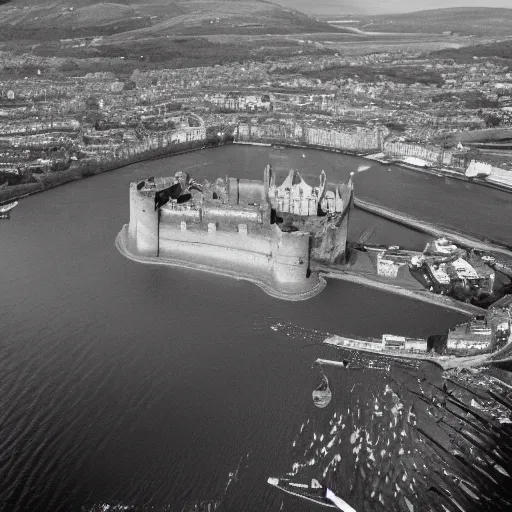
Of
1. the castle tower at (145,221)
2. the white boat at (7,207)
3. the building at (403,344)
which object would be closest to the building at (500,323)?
the building at (403,344)

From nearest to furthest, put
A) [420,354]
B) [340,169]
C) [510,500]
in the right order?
[510,500]
[420,354]
[340,169]

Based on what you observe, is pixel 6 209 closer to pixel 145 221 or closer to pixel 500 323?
pixel 145 221

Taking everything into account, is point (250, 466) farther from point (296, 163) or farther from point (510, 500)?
point (296, 163)

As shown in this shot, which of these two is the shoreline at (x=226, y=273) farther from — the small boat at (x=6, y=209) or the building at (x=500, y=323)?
the small boat at (x=6, y=209)

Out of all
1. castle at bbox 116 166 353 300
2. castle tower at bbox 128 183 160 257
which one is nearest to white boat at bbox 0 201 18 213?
castle at bbox 116 166 353 300

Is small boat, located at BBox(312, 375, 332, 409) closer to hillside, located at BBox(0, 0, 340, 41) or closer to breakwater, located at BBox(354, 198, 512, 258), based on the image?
breakwater, located at BBox(354, 198, 512, 258)

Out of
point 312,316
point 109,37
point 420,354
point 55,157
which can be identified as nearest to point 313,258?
point 312,316
